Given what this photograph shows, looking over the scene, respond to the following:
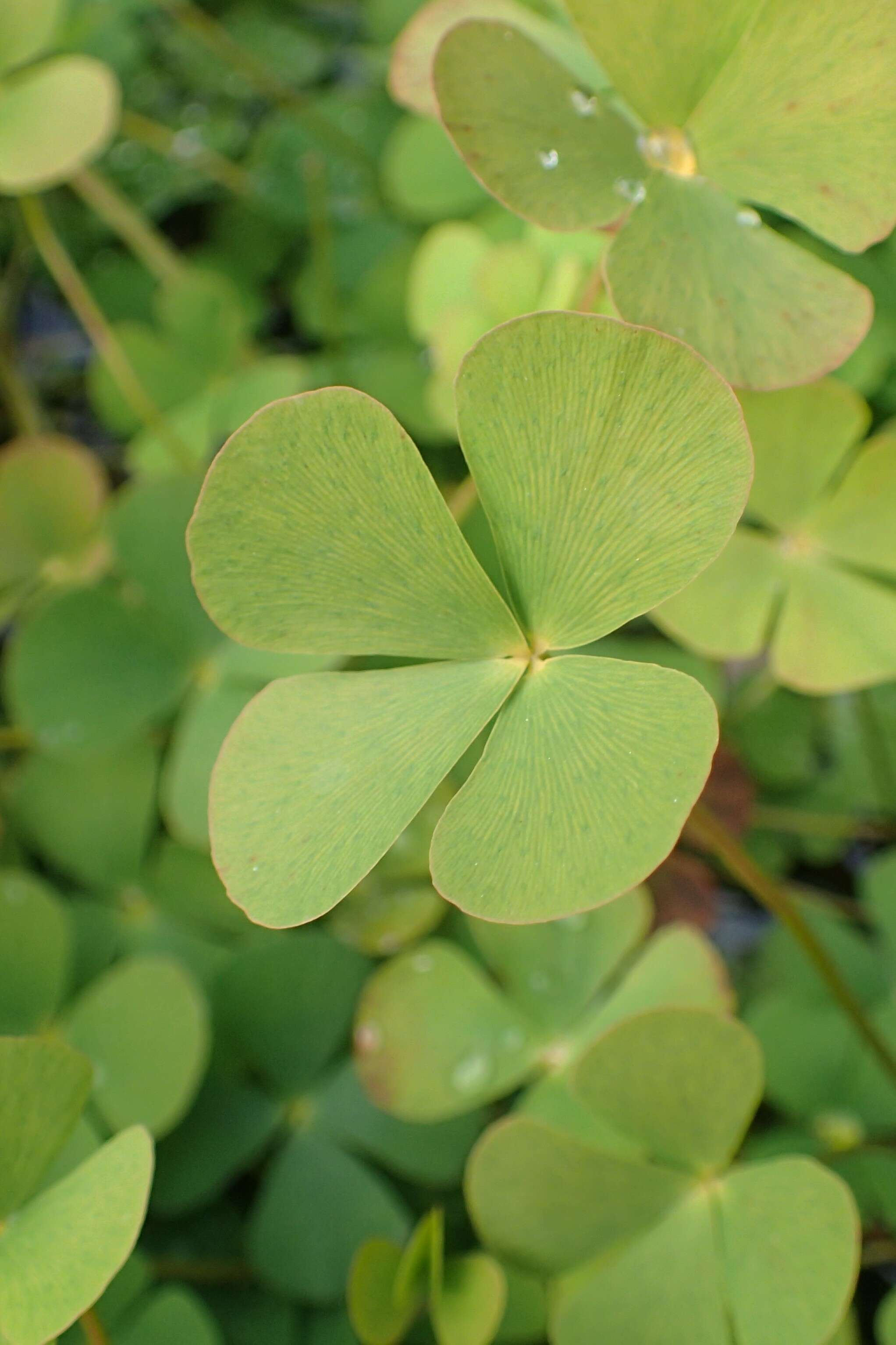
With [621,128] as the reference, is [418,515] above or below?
below

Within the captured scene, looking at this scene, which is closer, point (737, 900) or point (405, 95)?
point (405, 95)

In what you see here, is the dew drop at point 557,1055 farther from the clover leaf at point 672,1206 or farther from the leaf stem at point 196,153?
the leaf stem at point 196,153

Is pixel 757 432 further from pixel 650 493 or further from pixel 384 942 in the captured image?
pixel 384 942

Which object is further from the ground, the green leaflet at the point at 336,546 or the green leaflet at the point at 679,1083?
the green leaflet at the point at 336,546

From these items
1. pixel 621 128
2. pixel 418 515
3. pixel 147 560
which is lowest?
pixel 147 560

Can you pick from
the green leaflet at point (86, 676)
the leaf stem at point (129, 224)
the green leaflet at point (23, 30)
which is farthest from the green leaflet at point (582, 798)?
the leaf stem at point (129, 224)

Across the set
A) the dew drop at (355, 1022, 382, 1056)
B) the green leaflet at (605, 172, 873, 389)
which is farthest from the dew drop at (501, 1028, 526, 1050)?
the green leaflet at (605, 172, 873, 389)

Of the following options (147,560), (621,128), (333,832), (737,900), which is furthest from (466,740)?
(737,900)

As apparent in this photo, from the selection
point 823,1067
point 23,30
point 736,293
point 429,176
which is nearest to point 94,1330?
point 823,1067
